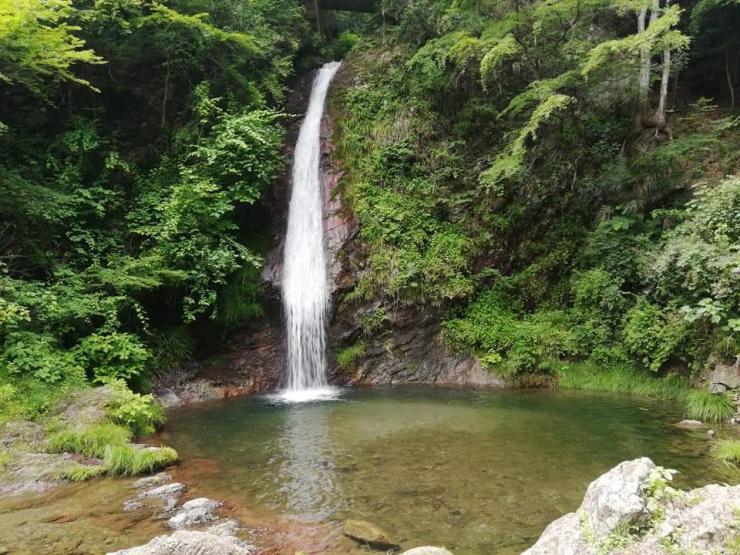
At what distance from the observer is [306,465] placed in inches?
278

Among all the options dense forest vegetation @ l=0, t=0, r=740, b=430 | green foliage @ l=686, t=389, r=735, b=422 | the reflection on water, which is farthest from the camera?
dense forest vegetation @ l=0, t=0, r=740, b=430

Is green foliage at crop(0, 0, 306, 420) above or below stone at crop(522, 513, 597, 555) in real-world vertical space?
above

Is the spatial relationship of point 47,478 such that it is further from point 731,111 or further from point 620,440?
point 731,111

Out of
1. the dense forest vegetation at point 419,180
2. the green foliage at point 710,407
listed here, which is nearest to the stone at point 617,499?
the green foliage at point 710,407

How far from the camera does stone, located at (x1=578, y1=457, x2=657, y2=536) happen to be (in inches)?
126

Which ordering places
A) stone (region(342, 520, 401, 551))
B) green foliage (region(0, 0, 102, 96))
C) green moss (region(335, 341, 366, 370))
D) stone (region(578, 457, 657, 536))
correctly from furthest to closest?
green moss (region(335, 341, 366, 370)), green foliage (region(0, 0, 102, 96)), stone (region(342, 520, 401, 551)), stone (region(578, 457, 657, 536))

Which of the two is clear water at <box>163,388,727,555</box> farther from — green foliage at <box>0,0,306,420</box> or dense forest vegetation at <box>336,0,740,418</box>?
green foliage at <box>0,0,306,420</box>

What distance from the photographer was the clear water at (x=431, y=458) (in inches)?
211

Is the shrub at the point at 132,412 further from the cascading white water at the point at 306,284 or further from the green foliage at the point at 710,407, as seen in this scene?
the green foliage at the point at 710,407

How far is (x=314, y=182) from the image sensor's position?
52.4 ft

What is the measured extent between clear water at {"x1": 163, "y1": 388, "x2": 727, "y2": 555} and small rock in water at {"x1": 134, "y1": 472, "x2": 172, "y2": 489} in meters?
0.32

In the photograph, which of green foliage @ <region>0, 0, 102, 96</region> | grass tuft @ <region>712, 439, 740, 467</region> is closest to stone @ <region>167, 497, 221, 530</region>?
grass tuft @ <region>712, 439, 740, 467</region>

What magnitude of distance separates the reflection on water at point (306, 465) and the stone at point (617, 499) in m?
3.03

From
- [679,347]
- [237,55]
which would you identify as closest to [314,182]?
[237,55]
